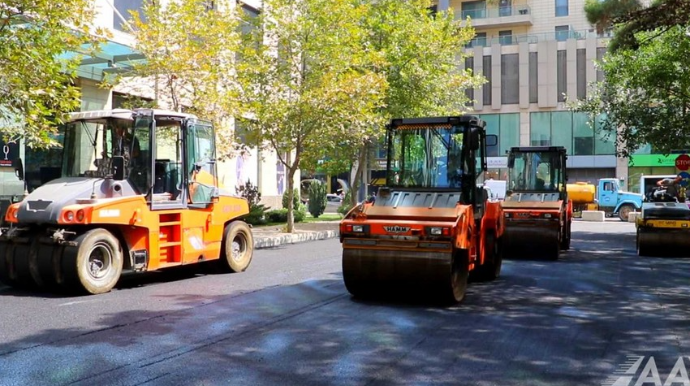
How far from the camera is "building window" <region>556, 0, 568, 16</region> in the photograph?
177ft

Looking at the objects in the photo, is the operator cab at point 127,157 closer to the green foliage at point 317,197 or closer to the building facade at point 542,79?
the green foliage at point 317,197

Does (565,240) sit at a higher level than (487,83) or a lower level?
lower

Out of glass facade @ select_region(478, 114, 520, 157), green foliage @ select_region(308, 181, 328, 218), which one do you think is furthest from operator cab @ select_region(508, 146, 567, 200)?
glass facade @ select_region(478, 114, 520, 157)

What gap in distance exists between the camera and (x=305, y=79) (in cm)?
2077

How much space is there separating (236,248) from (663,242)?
34.0ft

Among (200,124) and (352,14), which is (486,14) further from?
(200,124)

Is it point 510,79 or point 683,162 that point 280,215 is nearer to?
point 683,162

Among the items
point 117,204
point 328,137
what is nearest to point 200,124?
point 117,204

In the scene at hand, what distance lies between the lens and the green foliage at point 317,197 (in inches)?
1302

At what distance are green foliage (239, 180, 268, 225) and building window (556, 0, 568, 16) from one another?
119 feet

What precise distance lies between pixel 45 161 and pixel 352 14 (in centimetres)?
1007

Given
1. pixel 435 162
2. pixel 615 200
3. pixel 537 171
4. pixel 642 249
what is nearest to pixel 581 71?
pixel 615 200

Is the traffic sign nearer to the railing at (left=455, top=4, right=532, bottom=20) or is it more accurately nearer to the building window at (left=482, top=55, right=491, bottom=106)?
the building window at (left=482, top=55, right=491, bottom=106)

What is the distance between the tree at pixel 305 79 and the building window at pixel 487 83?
32.7 metres
